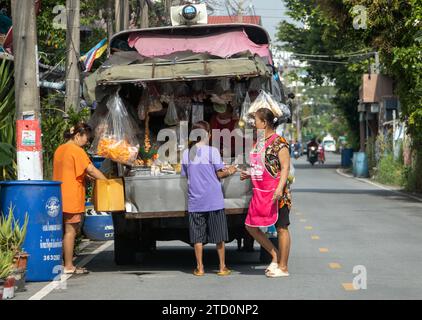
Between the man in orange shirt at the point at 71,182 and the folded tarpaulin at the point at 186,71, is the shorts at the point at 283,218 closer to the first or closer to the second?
the folded tarpaulin at the point at 186,71

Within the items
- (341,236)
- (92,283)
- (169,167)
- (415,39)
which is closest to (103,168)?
(169,167)

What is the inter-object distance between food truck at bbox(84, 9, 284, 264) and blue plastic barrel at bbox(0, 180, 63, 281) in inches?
39.2

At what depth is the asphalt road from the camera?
1039cm

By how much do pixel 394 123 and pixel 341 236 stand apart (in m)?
27.9

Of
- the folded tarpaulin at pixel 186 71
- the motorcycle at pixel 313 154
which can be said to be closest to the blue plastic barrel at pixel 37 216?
the folded tarpaulin at pixel 186 71

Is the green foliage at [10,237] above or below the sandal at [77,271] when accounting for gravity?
above

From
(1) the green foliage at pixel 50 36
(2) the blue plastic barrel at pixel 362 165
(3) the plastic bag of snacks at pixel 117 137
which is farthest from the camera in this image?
(2) the blue plastic barrel at pixel 362 165

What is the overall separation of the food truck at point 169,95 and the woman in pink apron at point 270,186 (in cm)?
38

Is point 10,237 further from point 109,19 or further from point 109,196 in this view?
point 109,19

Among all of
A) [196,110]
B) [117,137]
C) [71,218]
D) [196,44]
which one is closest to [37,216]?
[71,218]

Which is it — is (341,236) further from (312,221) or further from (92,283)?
(92,283)

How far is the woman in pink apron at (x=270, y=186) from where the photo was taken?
38.1 feet

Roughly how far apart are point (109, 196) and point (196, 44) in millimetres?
2374

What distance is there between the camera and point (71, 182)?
12203 millimetres
